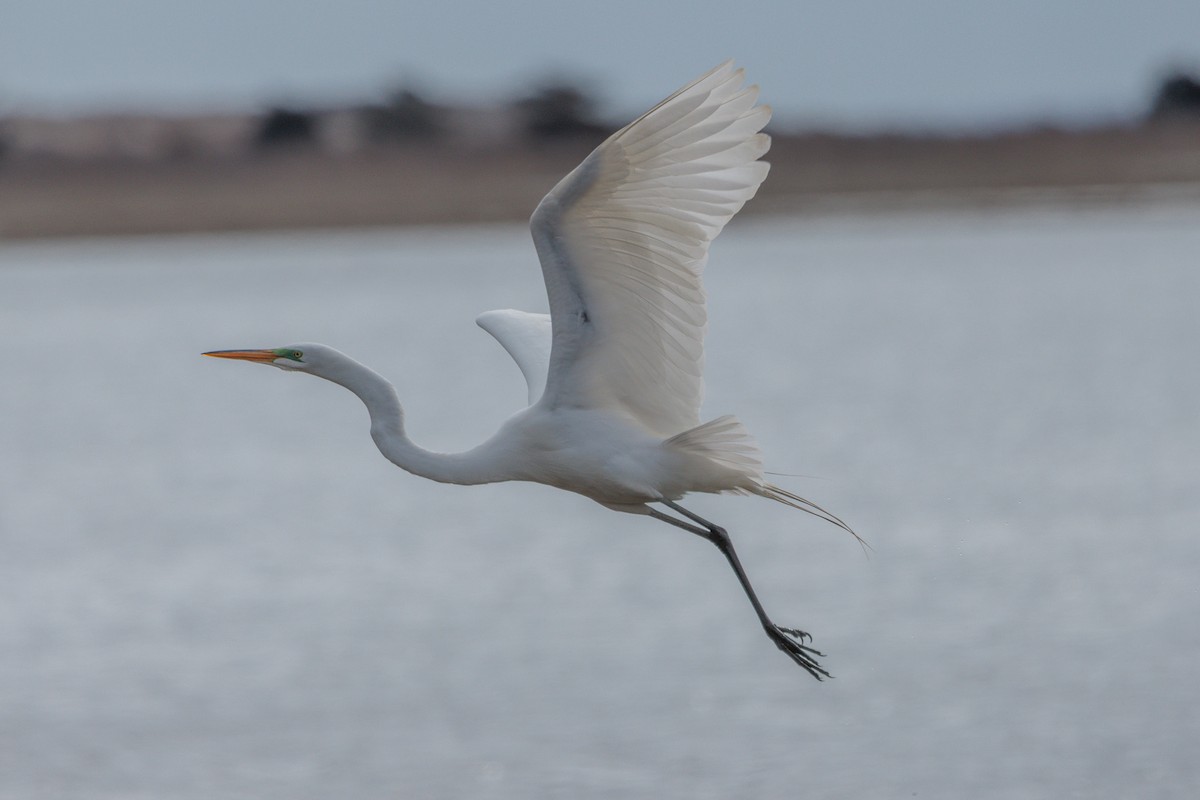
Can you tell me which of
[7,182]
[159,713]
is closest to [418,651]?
[159,713]

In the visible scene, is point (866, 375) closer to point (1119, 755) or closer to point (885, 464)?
point (885, 464)

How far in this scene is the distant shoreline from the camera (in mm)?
35250

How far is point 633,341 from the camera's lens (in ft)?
20.1

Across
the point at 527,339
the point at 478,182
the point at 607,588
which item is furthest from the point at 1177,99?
the point at 527,339

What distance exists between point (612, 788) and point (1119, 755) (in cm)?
221

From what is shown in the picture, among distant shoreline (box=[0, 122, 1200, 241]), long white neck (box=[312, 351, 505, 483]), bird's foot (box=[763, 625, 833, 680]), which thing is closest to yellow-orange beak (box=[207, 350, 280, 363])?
long white neck (box=[312, 351, 505, 483])

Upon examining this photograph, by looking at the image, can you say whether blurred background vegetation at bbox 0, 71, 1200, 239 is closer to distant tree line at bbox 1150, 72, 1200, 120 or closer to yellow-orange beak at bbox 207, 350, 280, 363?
distant tree line at bbox 1150, 72, 1200, 120

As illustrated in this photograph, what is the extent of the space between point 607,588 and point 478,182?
25.3 metres

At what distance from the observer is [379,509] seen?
50.3ft

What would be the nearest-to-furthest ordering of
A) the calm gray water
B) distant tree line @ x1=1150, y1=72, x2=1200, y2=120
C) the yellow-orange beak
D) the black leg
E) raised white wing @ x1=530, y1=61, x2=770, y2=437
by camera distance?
1. raised white wing @ x1=530, y1=61, x2=770, y2=437
2. the yellow-orange beak
3. the black leg
4. the calm gray water
5. distant tree line @ x1=1150, y1=72, x2=1200, y2=120

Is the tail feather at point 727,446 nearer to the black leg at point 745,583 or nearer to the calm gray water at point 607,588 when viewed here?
the black leg at point 745,583

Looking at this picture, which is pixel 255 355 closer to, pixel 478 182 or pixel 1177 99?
pixel 478 182

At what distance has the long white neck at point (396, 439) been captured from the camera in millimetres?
6445

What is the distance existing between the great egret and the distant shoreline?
89.0 ft
